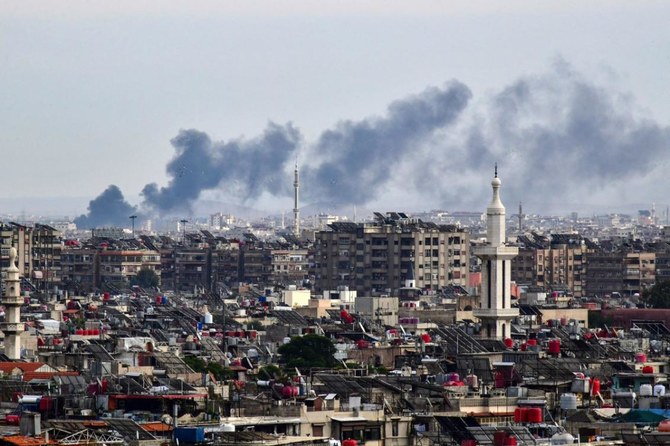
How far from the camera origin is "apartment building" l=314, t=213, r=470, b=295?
154 metres

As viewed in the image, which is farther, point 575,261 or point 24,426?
point 575,261

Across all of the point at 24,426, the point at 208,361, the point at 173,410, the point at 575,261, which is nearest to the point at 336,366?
the point at 208,361

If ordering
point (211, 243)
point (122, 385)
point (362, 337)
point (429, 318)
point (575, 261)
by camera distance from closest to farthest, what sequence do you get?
point (122, 385), point (362, 337), point (429, 318), point (575, 261), point (211, 243)

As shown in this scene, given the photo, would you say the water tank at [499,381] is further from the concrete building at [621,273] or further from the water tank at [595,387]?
the concrete building at [621,273]

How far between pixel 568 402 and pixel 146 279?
127 meters

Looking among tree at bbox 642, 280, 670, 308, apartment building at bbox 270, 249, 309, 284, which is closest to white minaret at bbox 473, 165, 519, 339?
tree at bbox 642, 280, 670, 308

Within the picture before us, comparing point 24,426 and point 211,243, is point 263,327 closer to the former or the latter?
point 24,426

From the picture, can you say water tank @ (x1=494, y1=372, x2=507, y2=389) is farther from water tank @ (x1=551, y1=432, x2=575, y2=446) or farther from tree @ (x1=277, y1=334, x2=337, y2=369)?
water tank @ (x1=551, y1=432, x2=575, y2=446)

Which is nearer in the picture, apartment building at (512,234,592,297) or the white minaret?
the white minaret

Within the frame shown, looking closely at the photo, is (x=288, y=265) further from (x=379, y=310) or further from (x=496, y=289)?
(x=496, y=289)

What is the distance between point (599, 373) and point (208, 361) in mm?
11735

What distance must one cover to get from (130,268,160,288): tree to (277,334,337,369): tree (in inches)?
3781

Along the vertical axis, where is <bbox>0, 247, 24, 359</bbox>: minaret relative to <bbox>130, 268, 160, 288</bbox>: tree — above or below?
below

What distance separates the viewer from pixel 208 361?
67.5 meters
